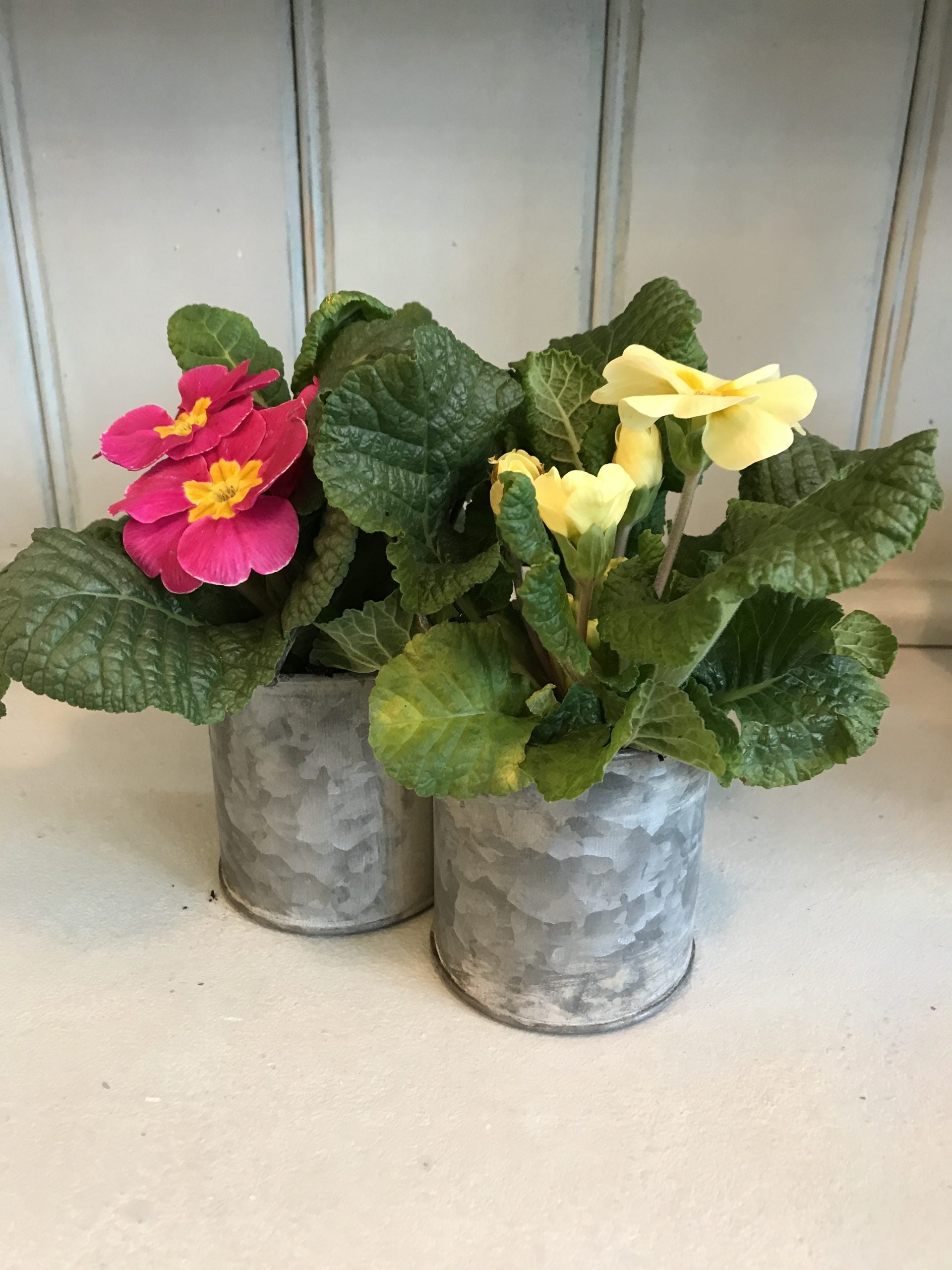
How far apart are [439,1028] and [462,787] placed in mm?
167

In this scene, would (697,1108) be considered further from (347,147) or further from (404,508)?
(347,147)

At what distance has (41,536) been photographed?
49 centimetres

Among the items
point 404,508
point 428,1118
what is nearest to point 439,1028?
point 428,1118

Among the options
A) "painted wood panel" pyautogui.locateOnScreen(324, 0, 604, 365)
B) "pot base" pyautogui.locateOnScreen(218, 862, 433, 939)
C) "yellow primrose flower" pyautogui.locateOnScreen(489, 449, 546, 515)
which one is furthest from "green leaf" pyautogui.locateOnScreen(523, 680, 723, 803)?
"painted wood panel" pyautogui.locateOnScreen(324, 0, 604, 365)

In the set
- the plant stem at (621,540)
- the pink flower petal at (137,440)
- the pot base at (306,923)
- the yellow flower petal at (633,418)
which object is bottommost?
the pot base at (306,923)

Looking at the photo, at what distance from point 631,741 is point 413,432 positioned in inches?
6.8

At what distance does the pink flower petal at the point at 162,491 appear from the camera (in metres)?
0.48

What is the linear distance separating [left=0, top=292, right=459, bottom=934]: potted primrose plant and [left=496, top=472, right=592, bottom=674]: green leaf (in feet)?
0.30

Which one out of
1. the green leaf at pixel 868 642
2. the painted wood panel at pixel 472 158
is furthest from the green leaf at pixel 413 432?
the painted wood panel at pixel 472 158

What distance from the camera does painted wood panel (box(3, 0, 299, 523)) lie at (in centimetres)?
78

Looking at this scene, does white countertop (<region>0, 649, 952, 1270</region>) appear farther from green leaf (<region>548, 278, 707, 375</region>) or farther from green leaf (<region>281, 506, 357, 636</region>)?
green leaf (<region>548, 278, 707, 375</region>)

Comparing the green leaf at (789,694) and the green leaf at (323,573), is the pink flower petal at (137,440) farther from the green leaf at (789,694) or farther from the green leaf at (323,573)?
the green leaf at (789,694)

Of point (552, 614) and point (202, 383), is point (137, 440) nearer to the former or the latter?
point (202, 383)

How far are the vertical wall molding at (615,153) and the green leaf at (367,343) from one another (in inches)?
13.9
